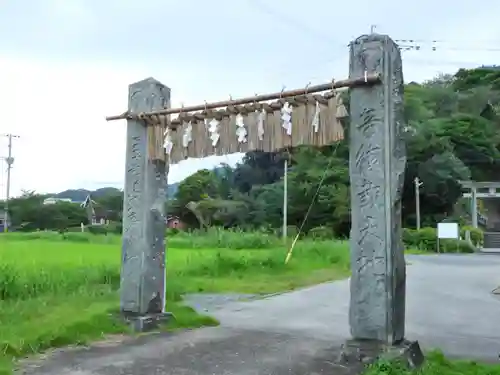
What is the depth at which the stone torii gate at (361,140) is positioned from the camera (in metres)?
4.34

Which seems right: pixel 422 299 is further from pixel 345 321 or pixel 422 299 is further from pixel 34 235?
pixel 34 235

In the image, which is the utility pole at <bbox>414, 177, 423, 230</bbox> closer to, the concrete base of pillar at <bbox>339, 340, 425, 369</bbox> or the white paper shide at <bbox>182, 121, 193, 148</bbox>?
the white paper shide at <bbox>182, 121, 193, 148</bbox>

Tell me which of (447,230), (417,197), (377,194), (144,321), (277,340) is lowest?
(277,340)

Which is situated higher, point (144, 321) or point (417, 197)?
point (417, 197)

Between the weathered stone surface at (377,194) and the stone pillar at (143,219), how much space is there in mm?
2311

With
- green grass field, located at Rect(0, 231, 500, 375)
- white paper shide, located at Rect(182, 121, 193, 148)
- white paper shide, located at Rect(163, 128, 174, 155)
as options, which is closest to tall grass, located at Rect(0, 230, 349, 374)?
green grass field, located at Rect(0, 231, 500, 375)

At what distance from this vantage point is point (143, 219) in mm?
5914

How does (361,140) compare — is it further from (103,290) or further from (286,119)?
(103,290)

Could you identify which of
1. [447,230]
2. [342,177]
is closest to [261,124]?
[447,230]

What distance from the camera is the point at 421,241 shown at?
94.0ft

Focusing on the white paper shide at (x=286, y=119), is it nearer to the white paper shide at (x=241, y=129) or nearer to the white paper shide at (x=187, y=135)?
the white paper shide at (x=241, y=129)

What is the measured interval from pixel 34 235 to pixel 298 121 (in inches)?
1111

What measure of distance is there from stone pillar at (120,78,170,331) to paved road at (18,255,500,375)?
0.50m

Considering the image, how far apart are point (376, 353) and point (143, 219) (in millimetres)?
2801
